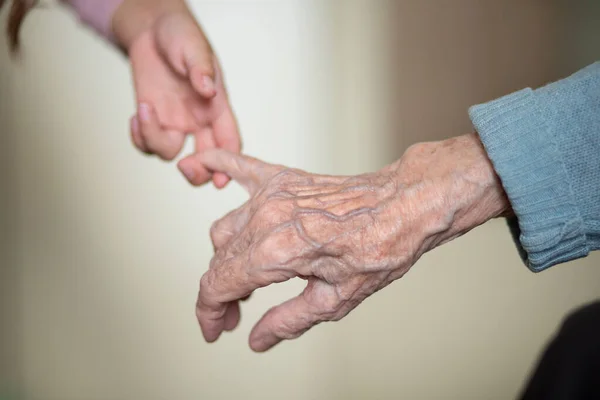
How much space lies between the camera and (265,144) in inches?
44.4

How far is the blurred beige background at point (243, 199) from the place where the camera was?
1079 mm

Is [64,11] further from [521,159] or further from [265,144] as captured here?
[521,159]

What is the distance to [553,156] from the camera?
1.54 feet

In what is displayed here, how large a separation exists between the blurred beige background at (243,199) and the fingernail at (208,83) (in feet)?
1.25

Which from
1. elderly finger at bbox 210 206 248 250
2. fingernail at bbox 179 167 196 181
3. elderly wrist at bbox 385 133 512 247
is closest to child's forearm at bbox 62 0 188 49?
fingernail at bbox 179 167 196 181

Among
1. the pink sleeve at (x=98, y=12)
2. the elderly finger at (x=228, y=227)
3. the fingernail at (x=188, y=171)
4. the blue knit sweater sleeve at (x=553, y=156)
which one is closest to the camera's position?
the blue knit sweater sleeve at (x=553, y=156)

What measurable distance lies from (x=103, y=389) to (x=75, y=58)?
2.14 ft

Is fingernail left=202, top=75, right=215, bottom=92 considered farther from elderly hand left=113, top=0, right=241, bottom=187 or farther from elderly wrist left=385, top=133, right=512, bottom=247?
elderly wrist left=385, top=133, right=512, bottom=247

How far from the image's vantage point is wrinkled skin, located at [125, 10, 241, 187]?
81 centimetres

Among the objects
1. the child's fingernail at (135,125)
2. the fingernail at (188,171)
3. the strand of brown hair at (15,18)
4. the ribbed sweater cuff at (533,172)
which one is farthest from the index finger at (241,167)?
the strand of brown hair at (15,18)

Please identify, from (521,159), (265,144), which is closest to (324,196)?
(521,159)

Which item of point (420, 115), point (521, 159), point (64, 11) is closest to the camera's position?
point (521, 159)

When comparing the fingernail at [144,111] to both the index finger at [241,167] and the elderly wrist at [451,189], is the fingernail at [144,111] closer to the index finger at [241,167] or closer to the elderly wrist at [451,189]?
the index finger at [241,167]

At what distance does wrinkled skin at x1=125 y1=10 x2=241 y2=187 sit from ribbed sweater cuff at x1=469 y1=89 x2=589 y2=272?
0.44 meters
